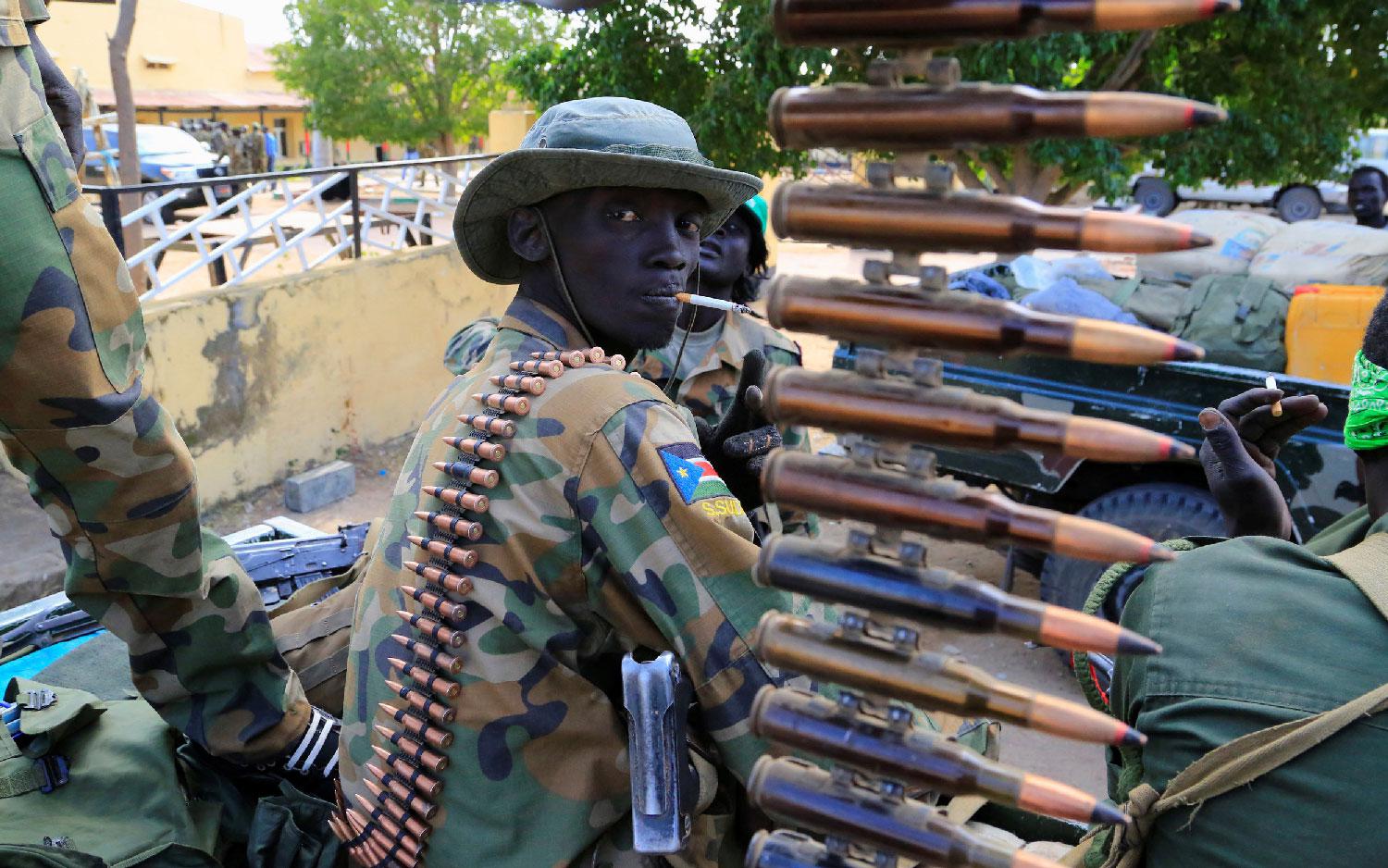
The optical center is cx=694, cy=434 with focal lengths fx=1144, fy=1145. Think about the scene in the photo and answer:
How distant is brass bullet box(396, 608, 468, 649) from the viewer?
5.76 feet

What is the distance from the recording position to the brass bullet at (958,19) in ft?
2.69

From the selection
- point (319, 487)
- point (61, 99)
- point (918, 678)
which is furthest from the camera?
point (319, 487)

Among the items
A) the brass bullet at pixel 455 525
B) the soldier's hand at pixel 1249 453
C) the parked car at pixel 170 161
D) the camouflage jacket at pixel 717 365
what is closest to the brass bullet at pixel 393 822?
the brass bullet at pixel 455 525

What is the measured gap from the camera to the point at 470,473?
179 cm

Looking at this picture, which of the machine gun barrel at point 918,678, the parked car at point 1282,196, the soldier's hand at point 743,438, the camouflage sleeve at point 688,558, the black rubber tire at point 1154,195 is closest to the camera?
the machine gun barrel at point 918,678

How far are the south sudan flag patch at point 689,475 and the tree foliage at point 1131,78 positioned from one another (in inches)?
273

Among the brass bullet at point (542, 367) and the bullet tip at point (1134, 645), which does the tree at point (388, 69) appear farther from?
the bullet tip at point (1134, 645)

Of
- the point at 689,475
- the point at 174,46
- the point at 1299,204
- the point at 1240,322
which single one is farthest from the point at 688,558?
the point at 174,46

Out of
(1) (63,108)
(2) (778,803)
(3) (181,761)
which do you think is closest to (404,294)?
(1) (63,108)

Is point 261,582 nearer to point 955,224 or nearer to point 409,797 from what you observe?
point 409,797

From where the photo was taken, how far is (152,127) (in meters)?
20.1

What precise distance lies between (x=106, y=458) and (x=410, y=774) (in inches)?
36.6

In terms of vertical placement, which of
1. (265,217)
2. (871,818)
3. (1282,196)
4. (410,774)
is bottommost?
(1282,196)

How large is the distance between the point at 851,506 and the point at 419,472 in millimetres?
1176
